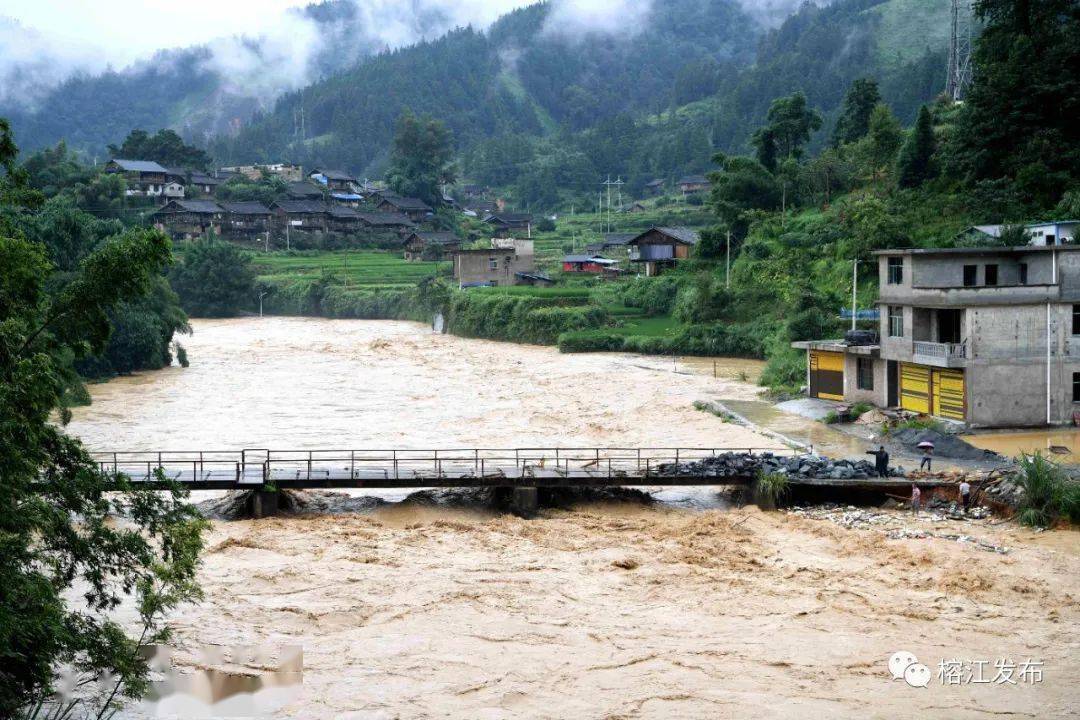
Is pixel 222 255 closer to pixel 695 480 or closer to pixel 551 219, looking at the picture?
pixel 551 219

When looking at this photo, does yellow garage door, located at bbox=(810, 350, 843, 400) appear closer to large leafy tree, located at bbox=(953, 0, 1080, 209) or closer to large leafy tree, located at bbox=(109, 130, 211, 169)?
large leafy tree, located at bbox=(953, 0, 1080, 209)

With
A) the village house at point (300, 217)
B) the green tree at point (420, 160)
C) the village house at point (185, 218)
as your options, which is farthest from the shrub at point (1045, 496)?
the green tree at point (420, 160)

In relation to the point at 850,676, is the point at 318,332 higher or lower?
higher

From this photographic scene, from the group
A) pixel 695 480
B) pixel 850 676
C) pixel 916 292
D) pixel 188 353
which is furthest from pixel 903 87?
pixel 850 676

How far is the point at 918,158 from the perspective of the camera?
52281mm

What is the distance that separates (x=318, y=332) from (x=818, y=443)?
46.4 meters

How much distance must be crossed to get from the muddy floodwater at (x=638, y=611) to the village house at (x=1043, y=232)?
65.1 feet

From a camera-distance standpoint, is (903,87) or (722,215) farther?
(903,87)

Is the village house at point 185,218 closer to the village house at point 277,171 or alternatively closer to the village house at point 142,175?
the village house at point 142,175

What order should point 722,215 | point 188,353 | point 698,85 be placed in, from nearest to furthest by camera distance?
point 188,353, point 722,215, point 698,85

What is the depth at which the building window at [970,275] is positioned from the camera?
105 feet

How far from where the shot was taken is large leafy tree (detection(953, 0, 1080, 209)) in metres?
44.0

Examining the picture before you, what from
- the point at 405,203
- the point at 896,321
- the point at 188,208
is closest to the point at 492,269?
the point at 188,208

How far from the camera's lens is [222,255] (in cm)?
8088
